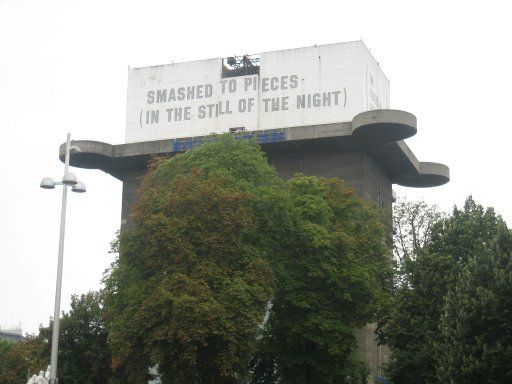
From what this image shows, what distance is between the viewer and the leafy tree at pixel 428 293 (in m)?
40.3

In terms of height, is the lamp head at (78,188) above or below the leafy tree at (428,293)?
A: above

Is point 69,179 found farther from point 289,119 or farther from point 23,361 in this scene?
point 289,119

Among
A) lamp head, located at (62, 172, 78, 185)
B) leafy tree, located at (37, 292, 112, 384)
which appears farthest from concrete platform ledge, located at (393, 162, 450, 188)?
lamp head, located at (62, 172, 78, 185)

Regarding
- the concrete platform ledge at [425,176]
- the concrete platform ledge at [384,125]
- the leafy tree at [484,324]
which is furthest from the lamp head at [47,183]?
the concrete platform ledge at [425,176]

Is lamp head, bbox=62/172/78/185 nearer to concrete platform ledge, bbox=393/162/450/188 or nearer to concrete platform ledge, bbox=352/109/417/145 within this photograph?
concrete platform ledge, bbox=352/109/417/145

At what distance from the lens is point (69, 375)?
5512 centimetres

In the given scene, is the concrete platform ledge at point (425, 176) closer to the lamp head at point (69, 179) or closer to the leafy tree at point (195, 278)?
the leafy tree at point (195, 278)

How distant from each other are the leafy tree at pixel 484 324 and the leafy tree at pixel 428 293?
643 centimetres

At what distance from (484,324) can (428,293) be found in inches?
374

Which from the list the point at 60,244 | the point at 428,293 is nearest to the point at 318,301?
the point at 428,293

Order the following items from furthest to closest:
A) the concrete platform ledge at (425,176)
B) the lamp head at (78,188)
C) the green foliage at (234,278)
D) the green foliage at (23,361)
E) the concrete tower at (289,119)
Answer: the concrete platform ledge at (425,176) → the concrete tower at (289,119) → the green foliage at (23,361) → the green foliage at (234,278) → the lamp head at (78,188)

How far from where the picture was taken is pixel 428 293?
136 ft

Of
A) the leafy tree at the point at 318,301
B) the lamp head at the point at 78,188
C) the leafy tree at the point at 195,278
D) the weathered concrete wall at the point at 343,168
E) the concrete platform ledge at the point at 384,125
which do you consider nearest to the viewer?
the lamp head at the point at 78,188

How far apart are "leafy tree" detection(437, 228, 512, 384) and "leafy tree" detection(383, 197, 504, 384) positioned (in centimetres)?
643
